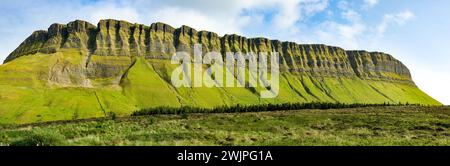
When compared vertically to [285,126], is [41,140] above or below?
above

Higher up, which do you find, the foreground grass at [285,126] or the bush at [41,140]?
the bush at [41,140]

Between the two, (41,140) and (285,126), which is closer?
(41,140)

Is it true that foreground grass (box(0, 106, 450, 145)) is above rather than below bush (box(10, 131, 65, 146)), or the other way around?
below

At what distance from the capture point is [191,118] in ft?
208

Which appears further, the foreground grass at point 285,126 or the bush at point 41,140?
the foreground grass at point 285,126

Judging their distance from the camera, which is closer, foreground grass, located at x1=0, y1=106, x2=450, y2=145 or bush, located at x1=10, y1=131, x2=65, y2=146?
bush, located at x1=10, y1=131, x2=65, y2=146
